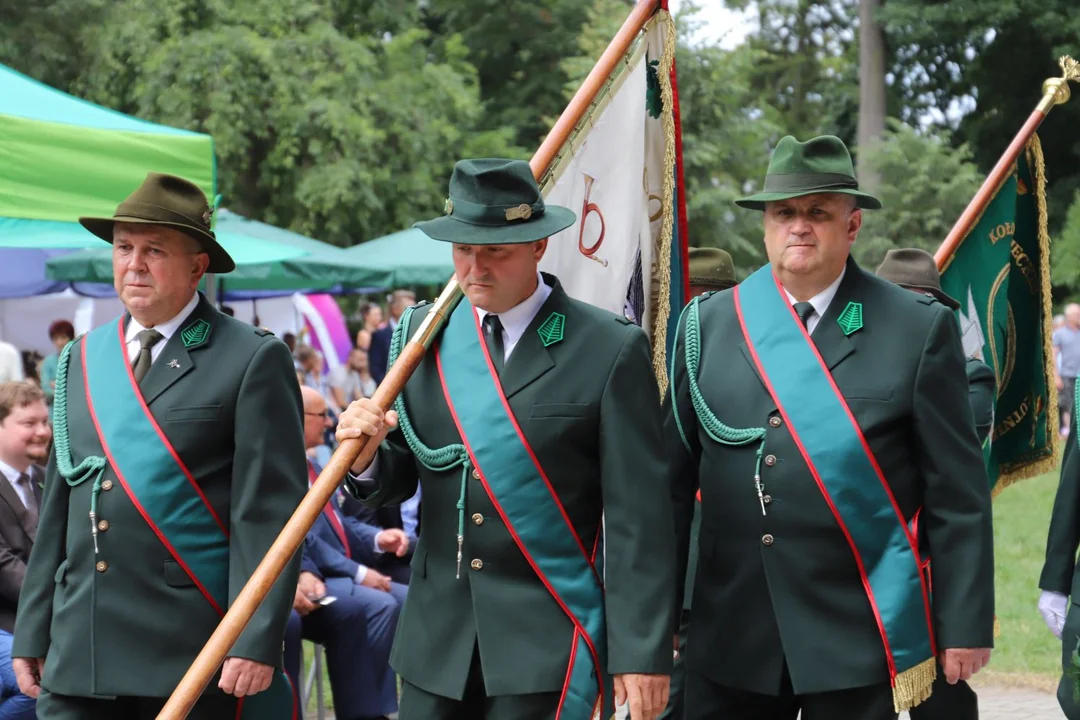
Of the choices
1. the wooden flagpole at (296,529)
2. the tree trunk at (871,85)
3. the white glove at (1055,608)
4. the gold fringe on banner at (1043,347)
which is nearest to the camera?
the wooden flagpole at (296,529)

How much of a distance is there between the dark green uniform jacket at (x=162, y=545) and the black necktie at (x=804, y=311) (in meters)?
1.38

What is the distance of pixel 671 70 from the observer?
5086mm

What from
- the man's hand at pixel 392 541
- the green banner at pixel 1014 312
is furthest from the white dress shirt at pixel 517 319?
the man's hand at pixel 392 541

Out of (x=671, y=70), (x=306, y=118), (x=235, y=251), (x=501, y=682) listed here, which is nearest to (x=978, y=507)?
(x=501, y=682)

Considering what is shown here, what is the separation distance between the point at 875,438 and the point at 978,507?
0.32 meters

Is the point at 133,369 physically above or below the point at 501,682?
above

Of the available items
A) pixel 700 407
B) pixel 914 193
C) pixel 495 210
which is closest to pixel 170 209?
pixel 495 210

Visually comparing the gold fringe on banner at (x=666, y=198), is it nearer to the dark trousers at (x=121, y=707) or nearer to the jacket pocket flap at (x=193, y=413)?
the jacket pocket flap at (x=193, y=413)

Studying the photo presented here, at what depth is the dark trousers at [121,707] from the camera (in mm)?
4004

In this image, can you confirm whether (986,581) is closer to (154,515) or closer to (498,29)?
(154,515)

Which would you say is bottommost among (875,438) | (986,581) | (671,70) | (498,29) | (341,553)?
(341,553)

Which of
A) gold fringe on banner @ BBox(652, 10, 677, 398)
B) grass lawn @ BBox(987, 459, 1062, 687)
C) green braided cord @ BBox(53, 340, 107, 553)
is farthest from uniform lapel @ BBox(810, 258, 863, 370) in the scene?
grass lawn @ BBox(987, 459, 1062, 687)

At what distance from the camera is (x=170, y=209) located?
4.12 metres

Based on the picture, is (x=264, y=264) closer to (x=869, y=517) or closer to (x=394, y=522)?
(x=394, y=522)
